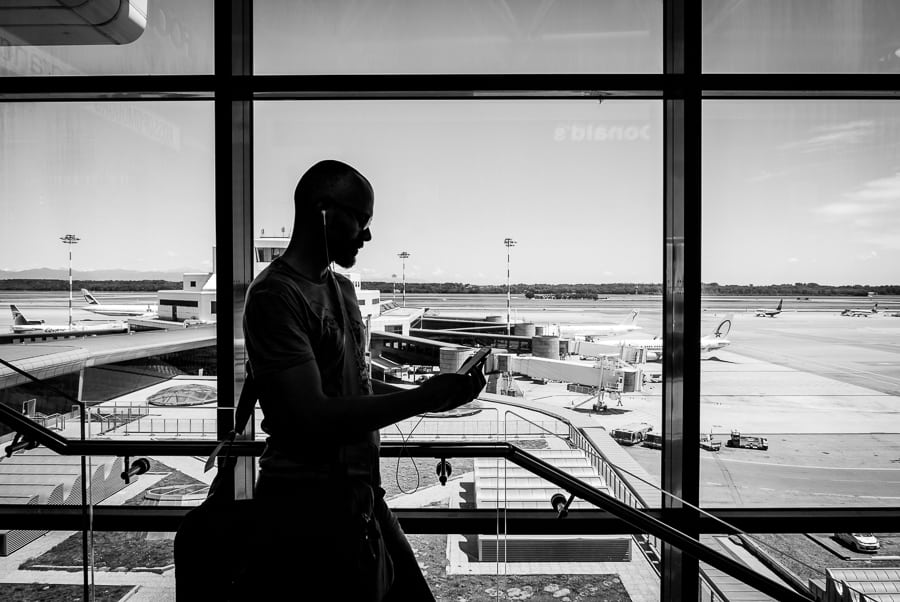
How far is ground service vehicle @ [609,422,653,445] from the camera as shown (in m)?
2.52

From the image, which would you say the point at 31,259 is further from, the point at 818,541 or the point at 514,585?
the point at 818,541

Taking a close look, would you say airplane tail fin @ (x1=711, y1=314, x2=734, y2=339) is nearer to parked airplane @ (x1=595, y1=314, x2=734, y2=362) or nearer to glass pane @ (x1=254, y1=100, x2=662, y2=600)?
parked airplane @ (x1=595, y1=314, x2=734, y2=362)

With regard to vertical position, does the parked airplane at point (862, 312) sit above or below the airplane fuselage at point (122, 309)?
below

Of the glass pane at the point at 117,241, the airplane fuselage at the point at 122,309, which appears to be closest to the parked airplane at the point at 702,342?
the glass pane at the point at 117,241

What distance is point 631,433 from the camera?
2584 mm

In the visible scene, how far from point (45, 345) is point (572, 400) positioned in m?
2.64

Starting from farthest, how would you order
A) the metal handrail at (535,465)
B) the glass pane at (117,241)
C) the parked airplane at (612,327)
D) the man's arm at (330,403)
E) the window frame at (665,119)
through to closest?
1. the parked airplane at (612,327)
2. the glass pane at (117,241)
3. the window frame at (665,119)
4. the metal handrail at (535,465)
5. the man's arm at (330,403)

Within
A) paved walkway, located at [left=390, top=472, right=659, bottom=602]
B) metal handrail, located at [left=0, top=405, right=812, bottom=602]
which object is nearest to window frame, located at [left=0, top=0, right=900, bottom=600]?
paved walkway, located at [left=390, top=472, right=659, bottom=602]

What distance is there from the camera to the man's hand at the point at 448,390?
92 centimetres

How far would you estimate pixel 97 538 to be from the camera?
235 cm

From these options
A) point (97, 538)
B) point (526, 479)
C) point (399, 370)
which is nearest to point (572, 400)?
point (526, 479)

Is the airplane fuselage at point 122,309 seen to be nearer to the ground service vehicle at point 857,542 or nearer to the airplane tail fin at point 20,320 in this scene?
the airplane tail fin at point 20,320

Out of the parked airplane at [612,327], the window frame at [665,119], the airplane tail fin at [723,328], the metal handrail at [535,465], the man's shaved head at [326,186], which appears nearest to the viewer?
the man's shaved head at [326,186]

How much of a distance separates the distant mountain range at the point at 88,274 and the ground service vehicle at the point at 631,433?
2179 millimetres
